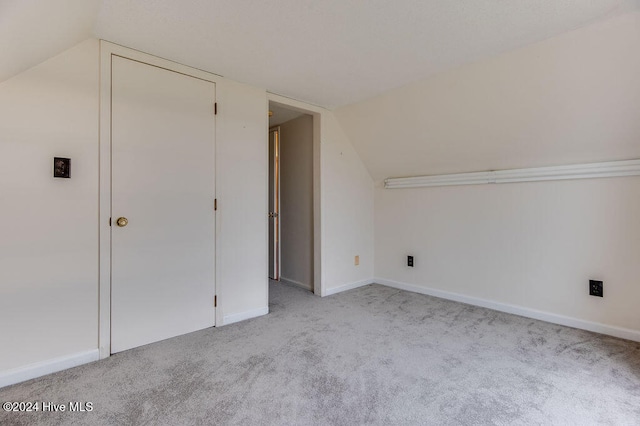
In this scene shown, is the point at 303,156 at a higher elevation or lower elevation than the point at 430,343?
higher

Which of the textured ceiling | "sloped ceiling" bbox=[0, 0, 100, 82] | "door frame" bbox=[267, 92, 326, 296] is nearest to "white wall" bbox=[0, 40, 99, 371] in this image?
"sloped ceiling" bbox=[0, 0, 100, 82]

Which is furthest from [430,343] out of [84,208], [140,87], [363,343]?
[140,87]

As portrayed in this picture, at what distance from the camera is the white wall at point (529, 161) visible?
2.11 m

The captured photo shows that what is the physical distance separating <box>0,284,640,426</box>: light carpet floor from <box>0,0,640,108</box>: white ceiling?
1.80 metres

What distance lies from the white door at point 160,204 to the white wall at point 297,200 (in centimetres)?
138

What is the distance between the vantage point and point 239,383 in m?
1.76

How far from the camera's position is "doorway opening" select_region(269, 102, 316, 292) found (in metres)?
3.71

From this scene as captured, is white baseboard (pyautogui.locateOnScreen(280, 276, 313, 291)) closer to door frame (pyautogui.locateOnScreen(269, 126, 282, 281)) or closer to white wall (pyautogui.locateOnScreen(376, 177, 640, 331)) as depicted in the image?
door frame (pyautogui.locateOnScreen(269, 126, 282, 281))

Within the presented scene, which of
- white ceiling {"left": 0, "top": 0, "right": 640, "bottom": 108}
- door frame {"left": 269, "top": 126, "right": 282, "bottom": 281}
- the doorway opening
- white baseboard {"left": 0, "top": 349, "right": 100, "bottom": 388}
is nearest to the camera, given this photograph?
white ceiling {"left": 0, "top": 0, "right": 640, "bottom": 108}

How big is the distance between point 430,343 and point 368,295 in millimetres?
1269

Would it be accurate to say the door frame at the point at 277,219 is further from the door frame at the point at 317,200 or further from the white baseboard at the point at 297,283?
the door frame at the point at 317,200

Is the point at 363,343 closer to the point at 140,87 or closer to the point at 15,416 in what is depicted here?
the point at 15,416

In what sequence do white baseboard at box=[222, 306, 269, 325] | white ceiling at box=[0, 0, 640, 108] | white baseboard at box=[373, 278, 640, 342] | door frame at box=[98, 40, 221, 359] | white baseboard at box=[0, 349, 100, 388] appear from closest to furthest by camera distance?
1. white ceiling at box=[0, 0, 640, 108]
2. white baseboard at box=[0, 349, 100, 388]
3. door frame at box=[98, 40, 221, 359]
4. white baseboard at box=[373, 278, 640, 342]
5. white baseboard at box=[222, 306, 269, 325]

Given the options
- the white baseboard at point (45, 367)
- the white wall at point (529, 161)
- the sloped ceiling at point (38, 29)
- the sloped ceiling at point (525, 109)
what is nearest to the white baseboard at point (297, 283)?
the white wall at point (529, 161)
